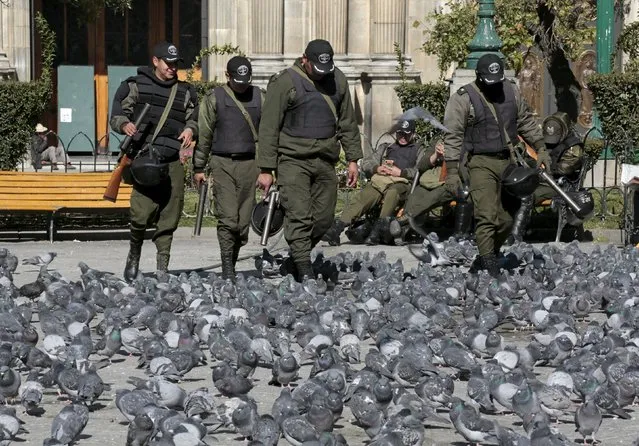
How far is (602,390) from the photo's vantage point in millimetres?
8133

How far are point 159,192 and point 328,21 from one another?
1311 cm

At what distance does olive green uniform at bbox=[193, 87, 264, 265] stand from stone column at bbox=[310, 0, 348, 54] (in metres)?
12.7

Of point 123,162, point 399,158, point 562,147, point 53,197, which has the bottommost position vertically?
point 53,197

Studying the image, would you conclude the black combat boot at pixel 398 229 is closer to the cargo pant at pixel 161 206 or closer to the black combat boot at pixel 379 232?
the black combat boot at pixel 379 232

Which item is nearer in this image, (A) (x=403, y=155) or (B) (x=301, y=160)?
(B) (x=301, y=160)

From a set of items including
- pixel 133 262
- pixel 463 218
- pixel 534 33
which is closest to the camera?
pixel 133 262

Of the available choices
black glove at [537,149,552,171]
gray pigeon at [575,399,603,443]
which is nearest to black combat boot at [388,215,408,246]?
black glove at [537,149,552,171]

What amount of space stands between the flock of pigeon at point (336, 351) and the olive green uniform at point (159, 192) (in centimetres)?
58

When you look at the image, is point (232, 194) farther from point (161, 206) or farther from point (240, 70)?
point (240, 70)

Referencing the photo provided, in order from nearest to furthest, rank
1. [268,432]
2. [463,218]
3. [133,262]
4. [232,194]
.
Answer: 1. [268,432]
2. [232,194]
3. [133,262]
4. [463,218]

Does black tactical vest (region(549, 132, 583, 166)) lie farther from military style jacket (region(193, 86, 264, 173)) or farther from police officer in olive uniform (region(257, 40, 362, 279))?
military style jacket (region(193, 86, 264, 173))

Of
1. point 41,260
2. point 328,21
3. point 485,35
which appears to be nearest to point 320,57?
point 41,260

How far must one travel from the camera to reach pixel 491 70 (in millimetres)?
12445

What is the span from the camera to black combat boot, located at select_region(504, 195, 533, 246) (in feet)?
54.1
